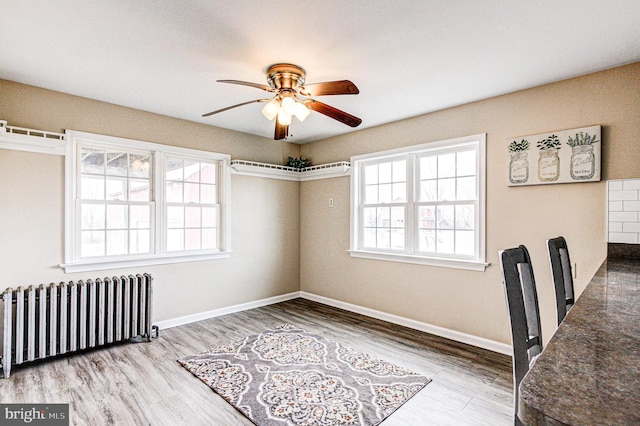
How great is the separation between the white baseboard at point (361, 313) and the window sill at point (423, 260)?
0.71m

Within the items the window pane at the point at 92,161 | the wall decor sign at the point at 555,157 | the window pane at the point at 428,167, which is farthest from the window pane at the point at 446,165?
the window pane at the point at 92,161

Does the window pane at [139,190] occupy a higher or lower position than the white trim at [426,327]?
higher

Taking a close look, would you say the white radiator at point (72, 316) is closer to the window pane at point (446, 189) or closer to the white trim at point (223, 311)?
the white trim at point (223, 311)

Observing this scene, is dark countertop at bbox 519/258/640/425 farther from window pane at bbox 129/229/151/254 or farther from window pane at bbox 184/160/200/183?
window pane at bbox 184/160/200/183

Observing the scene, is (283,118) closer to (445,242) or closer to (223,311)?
(445,242)

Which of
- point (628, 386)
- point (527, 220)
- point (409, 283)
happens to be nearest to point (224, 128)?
point (409, 283)

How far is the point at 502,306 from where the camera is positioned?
325cm

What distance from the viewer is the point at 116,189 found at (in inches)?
144

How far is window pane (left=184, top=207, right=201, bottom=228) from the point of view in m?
4.20

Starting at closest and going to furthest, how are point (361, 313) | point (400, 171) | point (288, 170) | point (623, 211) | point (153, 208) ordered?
point (623, 211) < point (153, 208) < point (400, 171) < point (361, 313) < point (288, 170)

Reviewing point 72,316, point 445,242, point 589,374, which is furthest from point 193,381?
point 445,242

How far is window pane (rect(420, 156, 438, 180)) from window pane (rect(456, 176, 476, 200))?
1.01ft

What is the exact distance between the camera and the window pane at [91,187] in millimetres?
3434

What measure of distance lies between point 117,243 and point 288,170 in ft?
8.51
